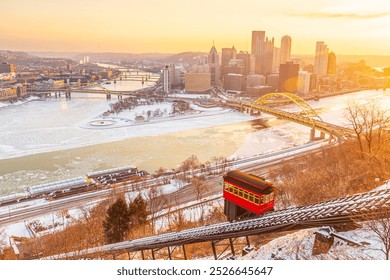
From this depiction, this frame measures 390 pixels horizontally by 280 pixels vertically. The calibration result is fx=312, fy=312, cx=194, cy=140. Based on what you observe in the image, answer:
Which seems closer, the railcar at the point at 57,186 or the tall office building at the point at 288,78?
the railcar at the point at 57,186

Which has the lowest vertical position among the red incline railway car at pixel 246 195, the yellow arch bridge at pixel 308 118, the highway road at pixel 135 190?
the highway road at pixel 135 190

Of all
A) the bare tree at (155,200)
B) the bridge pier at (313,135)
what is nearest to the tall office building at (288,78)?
the bridge pier at (313,135)

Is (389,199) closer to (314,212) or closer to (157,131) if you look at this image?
(314,212)

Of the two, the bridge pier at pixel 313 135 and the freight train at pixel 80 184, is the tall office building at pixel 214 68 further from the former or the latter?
the freight train at pixel 80 184

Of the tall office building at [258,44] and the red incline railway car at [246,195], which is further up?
the tall office building at [258,44]
